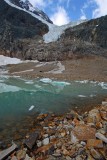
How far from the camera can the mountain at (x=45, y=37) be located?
73.5 metres

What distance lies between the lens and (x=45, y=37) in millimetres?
89812

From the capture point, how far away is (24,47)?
268 feet

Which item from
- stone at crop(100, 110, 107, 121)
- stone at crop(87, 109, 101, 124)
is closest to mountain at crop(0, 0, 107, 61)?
stone at crop(100, 110, 107, 121)

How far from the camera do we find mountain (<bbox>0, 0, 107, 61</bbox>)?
73500 mm

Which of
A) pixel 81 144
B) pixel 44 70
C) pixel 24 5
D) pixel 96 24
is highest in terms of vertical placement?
pixel 24 5

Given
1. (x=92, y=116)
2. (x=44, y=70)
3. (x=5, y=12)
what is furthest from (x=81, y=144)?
(x=5, y=12)

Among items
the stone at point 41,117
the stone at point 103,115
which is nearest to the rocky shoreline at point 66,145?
the stone at point 103,115

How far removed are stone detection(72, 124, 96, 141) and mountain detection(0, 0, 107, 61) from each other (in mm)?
61108

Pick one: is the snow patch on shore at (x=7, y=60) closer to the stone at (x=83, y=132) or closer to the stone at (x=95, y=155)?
the stone at (x=83, y=132)

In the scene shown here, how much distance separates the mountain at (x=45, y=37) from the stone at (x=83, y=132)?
200 feet

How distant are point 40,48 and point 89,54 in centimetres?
1521

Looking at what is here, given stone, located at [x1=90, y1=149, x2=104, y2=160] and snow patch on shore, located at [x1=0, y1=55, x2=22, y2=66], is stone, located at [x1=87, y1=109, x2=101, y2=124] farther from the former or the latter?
snow patch on shore, located at [x1=0, y1=55, x2=22, y2=66]

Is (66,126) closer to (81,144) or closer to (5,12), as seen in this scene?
(81,144)

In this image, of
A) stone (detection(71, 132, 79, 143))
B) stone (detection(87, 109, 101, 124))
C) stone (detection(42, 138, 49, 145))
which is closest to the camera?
stone (detection(71, 132, 79, 143))
